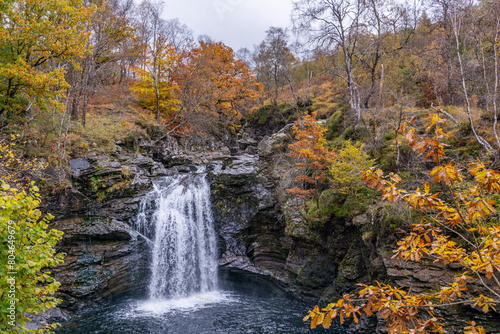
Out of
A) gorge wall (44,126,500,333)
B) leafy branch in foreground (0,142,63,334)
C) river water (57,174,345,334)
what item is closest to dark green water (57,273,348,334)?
river water (57,174,345,334)

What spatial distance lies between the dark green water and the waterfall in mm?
810

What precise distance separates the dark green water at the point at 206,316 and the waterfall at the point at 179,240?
810mm

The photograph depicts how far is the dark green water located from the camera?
1005 cm

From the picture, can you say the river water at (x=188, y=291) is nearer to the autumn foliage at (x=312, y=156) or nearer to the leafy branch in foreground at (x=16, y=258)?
the autumn foliage at (x=312, y=156)

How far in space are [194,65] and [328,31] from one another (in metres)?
13.5

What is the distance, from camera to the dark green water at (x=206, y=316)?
10.1 m

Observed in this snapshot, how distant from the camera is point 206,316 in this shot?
36.4ft

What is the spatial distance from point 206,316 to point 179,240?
4615 mm

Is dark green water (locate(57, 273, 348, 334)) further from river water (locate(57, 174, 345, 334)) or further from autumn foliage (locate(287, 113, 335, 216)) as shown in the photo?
autumn foliage (locate(287, 113, 335, 216))

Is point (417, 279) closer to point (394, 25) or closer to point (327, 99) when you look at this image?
point (394, 25)

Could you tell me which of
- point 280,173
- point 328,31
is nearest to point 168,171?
point 280,173

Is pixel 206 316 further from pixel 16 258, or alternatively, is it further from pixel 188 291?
pixel 16 258

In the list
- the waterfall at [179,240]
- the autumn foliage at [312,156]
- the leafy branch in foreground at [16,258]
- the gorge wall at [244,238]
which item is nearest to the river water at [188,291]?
the waterfall at [179,240]

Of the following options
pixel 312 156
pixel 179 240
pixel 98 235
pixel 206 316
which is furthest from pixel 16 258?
pixel 179 240
